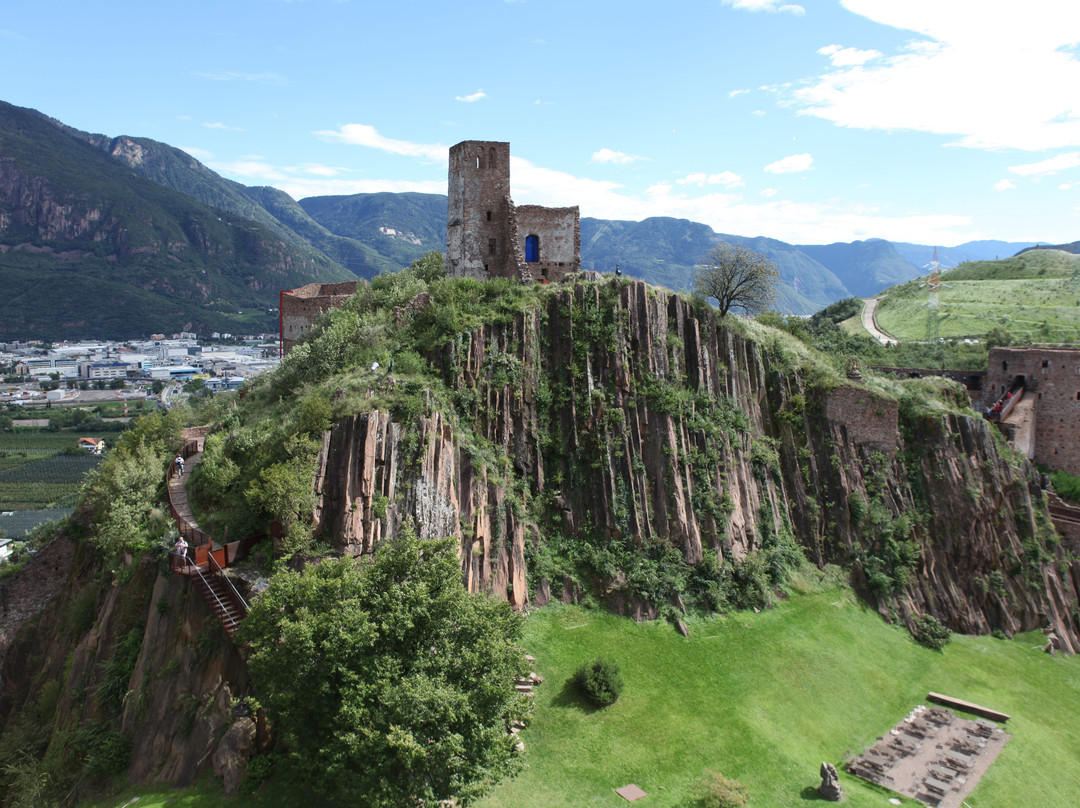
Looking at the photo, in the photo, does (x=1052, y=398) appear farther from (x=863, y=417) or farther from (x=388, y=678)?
(x=388, y=678)

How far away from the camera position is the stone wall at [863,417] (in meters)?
37.8

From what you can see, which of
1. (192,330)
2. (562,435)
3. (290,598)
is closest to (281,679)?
(290,598)

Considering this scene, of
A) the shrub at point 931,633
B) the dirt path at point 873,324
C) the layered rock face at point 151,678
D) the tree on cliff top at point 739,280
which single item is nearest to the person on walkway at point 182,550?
the layered rock face at point 151,678

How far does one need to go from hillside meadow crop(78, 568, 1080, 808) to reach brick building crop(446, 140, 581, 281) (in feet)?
65.6

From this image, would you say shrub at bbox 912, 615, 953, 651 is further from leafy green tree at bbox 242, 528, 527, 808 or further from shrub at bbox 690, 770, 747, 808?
leafy green tree at bbox 242, 528, 527, 808

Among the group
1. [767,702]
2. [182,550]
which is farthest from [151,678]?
[767,702]

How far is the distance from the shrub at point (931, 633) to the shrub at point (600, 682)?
17.8 meters

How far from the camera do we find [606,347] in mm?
33906

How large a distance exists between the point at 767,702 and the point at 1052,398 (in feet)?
128

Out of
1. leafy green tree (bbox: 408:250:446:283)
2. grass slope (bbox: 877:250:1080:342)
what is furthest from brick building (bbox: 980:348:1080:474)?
leafy green tree (bbox: 408:250:446:283)

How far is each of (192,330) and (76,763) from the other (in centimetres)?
19191

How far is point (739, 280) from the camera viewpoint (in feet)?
130

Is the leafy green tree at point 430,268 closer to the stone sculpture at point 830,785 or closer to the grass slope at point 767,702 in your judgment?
the grass slope at point 767,702

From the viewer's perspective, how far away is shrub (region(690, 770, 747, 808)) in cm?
1997
